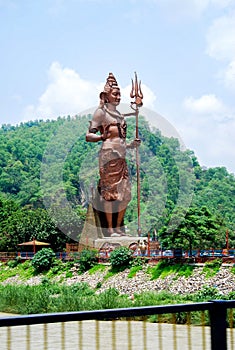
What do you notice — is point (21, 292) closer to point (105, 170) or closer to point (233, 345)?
point (105, 170)

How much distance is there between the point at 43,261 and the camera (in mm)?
29984

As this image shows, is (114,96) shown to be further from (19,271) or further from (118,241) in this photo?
(19,271)

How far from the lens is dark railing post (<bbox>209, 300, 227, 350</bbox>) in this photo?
3543 mm

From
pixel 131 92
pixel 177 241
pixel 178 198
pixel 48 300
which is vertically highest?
pixel 131 92

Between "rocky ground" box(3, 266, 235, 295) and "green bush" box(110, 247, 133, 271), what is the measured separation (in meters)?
0.50

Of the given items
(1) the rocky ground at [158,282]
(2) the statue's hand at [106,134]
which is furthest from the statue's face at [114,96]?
(1) the rocky ground at [158,282]

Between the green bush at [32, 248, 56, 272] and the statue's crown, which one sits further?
the green bush at [32, 248, 56, 272]

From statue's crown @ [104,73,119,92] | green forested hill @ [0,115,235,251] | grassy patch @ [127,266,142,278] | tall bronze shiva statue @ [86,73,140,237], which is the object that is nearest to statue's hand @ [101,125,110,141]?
tall bronze shiva statue @ [86,73,140,237]

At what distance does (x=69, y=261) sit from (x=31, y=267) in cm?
239

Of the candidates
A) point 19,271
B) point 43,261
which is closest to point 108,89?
point 43,261

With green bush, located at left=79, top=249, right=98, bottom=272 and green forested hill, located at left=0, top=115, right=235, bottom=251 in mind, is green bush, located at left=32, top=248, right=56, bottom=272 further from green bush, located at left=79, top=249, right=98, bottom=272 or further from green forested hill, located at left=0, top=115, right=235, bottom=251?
green forested hill, located at left=0, top=115, right=235, bottom=251

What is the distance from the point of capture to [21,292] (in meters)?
20.6

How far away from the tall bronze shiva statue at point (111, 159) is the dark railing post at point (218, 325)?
25.6 m

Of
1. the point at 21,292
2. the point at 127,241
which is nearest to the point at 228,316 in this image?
the point at 21,292
